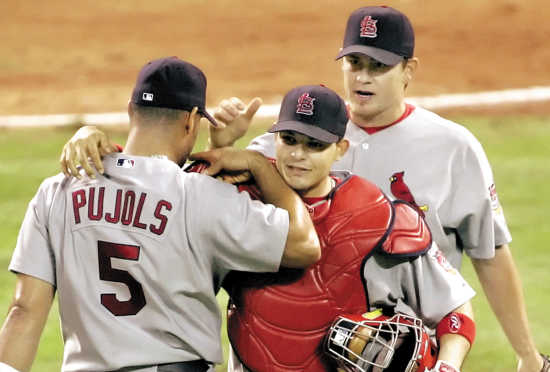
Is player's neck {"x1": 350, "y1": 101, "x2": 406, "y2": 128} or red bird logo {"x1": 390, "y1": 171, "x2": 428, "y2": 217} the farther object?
player's neck {"x1": 350, "y1": 101, "x2": 406, "y2": 128}

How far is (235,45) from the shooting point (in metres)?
17.1

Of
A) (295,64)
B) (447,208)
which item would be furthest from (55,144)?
(447,208)

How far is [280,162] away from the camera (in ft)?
13.8

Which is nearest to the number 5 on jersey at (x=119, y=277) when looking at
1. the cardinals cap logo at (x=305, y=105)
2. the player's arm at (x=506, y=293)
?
the cardinals cap logo at (x=305, y=105)

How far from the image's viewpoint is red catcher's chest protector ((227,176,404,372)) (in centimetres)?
407

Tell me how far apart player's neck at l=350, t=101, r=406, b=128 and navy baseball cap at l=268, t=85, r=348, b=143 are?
0.68 metres

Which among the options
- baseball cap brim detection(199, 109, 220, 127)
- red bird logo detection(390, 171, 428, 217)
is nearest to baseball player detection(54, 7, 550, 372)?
red bird logo detection(390, 171, 428, 217)

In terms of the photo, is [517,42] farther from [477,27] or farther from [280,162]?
[280,162]

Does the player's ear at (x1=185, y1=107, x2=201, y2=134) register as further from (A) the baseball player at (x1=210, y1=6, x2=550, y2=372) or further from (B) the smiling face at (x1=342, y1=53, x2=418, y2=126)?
(B) the smiling face at (x1=342, y1=53, x2=418, y2=126)

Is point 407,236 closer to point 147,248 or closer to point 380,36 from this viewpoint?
point 147,248

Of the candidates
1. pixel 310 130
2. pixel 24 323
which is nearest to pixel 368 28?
pixel 310 130

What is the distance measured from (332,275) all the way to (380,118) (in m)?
1.02

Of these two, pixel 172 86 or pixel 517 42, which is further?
pixel 517 42

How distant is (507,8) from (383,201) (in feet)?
50.8
